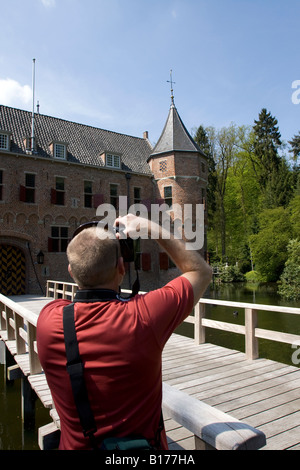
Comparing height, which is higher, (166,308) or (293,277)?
(166,308)

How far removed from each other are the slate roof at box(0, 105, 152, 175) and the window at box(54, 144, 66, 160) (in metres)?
0.31

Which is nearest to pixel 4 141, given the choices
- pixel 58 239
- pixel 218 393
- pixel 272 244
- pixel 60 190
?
pixel 60 190

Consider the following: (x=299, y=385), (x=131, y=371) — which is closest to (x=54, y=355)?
(x=131, y=371)

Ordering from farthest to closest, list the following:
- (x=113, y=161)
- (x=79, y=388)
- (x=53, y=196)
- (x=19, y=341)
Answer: (x=113, y=161) → (x=53, y=196) → (x=19, y=341) → (x=79, y=388)

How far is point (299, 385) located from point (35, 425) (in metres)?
4.29

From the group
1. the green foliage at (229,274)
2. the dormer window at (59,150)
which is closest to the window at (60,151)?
the dormer window at (59,150)

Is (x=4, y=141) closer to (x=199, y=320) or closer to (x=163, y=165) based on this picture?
(x=163, y=165)

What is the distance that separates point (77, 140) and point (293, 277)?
52.5ft

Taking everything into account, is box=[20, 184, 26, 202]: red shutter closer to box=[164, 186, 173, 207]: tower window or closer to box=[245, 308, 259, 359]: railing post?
box=[164, 186, 173, 207]: tower window

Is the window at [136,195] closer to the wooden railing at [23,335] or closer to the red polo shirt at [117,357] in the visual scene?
the wooden railing at [23,335]

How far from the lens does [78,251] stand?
1294 millimetres

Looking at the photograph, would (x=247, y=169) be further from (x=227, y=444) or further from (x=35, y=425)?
(x=227, y=444)

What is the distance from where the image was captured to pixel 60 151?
739 inches
